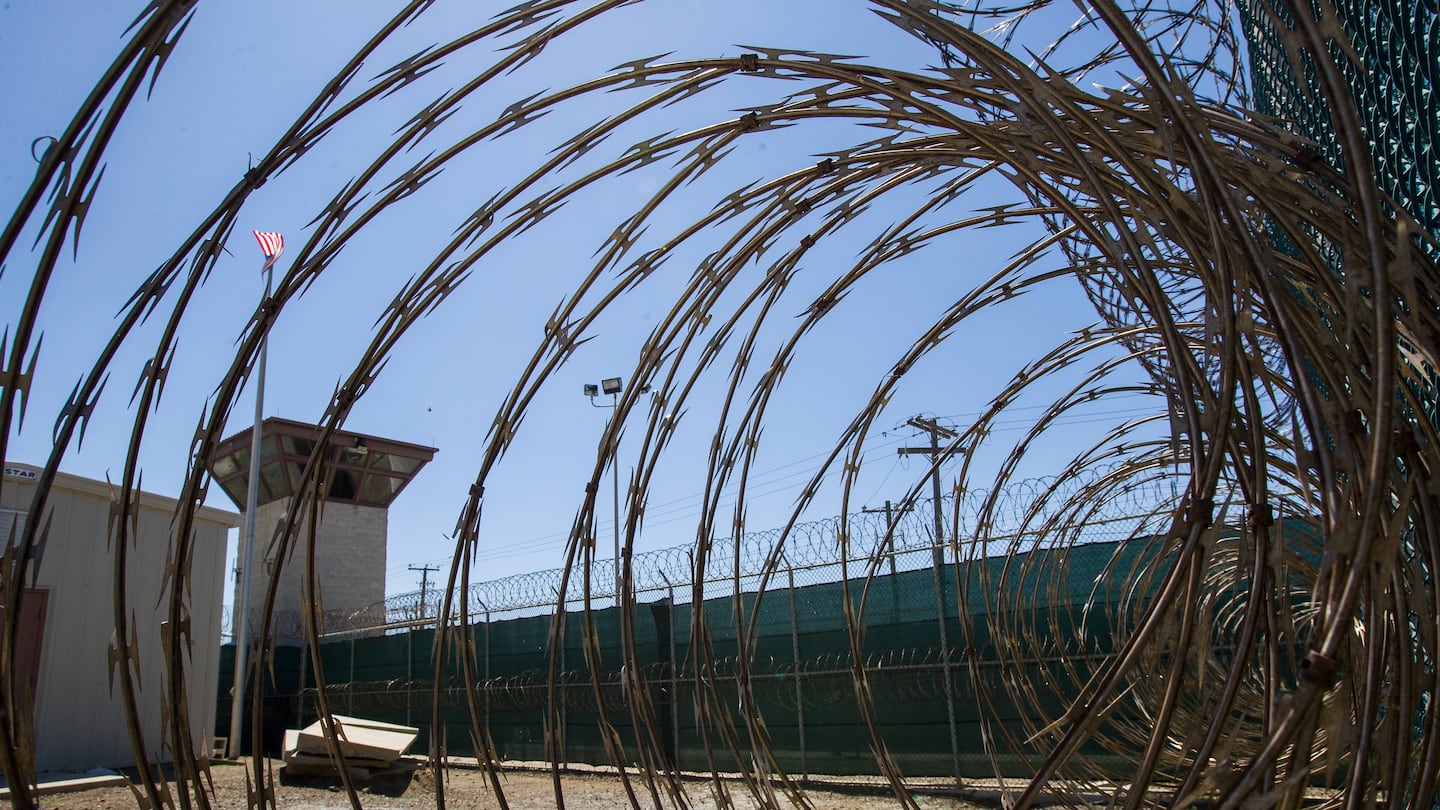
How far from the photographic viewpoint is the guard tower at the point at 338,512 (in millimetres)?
21250

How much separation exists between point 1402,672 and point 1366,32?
282 cm

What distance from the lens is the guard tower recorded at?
2125 cm

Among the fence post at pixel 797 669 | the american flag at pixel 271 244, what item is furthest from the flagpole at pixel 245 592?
the fence post at pixel 797 669

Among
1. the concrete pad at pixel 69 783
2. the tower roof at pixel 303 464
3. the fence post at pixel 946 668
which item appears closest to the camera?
the fence post at pixel 946 668

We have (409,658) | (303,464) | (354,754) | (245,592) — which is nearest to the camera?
(354,754)

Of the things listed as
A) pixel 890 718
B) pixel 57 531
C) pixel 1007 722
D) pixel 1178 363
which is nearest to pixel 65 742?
pixel 57 531

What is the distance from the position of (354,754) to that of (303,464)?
36.2 ft

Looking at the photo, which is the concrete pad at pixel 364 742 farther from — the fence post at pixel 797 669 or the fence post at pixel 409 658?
the fence post at pixel 797 669

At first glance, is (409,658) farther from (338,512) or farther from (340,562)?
(338,512)

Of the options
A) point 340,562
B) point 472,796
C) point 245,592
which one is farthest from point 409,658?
point 340,562

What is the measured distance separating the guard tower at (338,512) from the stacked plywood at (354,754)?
27.7 feet

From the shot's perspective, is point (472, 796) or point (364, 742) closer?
point (472, 796)

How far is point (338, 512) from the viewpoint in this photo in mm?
22094

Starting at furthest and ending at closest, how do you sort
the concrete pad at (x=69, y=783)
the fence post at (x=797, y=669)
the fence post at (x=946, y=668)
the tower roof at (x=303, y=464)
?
1. the tower roof at (x=303, y=464)
2. the fence post at (x=797, y=669)
3. the concrete pad at (x=69, y=783)
4. the fence post at (x=946, y=668)
